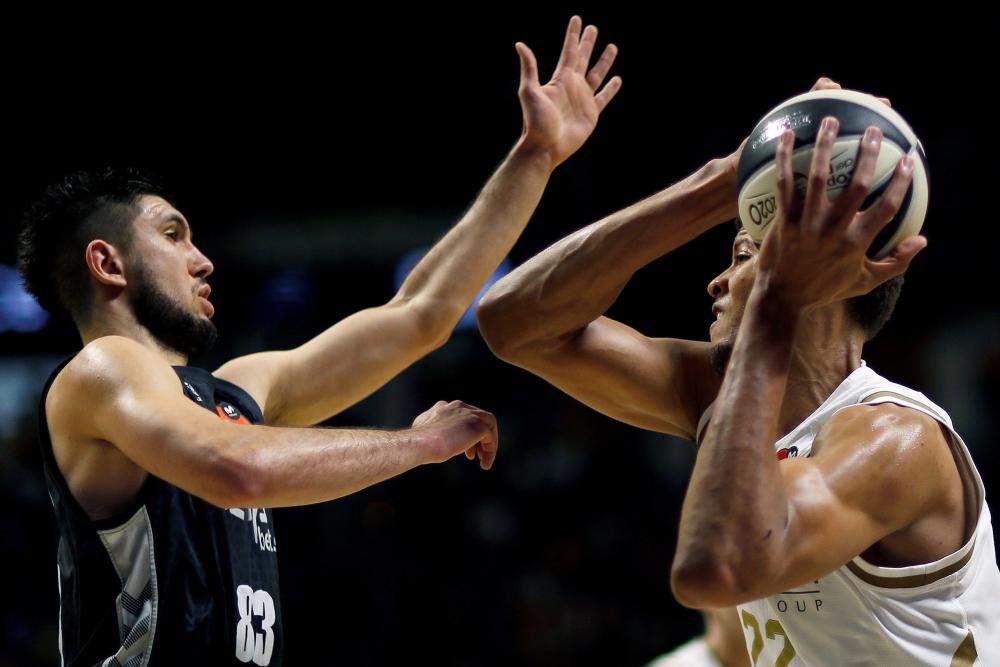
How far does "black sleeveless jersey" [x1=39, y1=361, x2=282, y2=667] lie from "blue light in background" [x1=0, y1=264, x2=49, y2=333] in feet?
31.2

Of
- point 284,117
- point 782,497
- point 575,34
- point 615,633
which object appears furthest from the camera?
point 284,117

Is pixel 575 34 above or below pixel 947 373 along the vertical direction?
below

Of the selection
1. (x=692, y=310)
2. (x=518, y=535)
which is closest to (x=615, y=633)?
(x=518, y=535)

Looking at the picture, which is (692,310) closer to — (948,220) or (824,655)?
(948,220)

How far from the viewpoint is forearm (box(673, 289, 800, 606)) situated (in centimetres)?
217

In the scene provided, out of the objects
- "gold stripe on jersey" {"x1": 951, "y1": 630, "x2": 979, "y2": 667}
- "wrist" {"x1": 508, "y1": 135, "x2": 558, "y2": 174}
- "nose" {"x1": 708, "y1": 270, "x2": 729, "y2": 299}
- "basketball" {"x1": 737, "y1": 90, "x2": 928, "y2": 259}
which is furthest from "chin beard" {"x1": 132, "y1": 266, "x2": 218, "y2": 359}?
"gold stripe on jersey" {"x1": 951, "y1": 630, "x2": 979, "y2": 667}

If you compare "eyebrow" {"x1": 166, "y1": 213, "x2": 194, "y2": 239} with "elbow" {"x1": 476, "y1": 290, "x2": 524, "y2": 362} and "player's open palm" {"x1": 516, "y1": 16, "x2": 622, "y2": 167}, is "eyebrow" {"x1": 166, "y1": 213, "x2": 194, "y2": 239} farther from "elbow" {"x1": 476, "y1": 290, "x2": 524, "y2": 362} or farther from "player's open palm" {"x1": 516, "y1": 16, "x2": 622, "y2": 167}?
"player's open palm" {"x1": 516, "y1": 16, "x2": 622, "y2": 167}

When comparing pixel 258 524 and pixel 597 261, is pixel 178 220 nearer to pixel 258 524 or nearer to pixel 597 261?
pixel 258 524

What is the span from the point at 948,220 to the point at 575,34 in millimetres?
7713

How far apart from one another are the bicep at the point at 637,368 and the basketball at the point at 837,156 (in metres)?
0.82

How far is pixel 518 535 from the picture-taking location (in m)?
10.4

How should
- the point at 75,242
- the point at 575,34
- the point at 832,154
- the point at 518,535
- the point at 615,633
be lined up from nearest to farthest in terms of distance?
the point at 832,154
the point at 75,242
the point at 575,34
the point at 615,633
the point at 518,535

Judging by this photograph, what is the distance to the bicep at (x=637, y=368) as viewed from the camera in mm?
3477

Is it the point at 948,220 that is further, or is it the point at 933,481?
the point at 948,220
